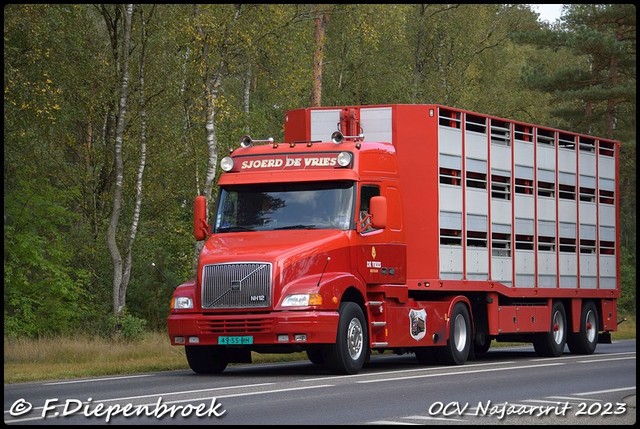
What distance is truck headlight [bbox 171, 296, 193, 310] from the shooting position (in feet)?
69.8

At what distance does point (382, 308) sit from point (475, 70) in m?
42.9

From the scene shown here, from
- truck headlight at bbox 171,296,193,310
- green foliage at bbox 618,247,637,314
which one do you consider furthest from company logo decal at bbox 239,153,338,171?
green foliage at bbox 618,247,637,314

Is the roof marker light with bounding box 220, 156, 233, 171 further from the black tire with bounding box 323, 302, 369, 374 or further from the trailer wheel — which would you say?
the black tire with bounding box 323, 302, 369, 374

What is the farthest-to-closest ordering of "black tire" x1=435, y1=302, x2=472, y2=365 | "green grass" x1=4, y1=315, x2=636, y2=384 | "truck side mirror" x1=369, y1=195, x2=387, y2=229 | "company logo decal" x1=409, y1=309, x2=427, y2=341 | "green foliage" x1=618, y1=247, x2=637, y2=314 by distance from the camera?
"green foliage" x1=618, y1=247, x2=637, y2=314
"black tire" x1=435, y1=302, x2=472, y2=365
"company logo decal" x1=409, y1=309, x2=427, y2=341
"green grass" x1=4, y1=315, x2=636, y2=384
"truck side mirror" x1=369, y1=195, x2=387, y2=229

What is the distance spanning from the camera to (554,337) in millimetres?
28531

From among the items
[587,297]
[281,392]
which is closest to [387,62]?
[587,297]

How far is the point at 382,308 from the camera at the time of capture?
74.1 feet

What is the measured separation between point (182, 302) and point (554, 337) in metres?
10.2

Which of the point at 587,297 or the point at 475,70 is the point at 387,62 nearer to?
the point at 475,70

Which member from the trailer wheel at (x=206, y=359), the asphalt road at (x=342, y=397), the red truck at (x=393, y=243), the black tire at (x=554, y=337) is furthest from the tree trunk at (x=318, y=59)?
the trailer wheel at (x=206, y=359)

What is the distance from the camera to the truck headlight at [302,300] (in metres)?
20.6

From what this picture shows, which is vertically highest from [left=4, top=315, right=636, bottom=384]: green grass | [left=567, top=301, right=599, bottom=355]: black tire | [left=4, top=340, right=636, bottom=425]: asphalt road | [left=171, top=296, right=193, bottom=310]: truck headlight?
[left=171, top=296, right=193, bottom=310]: truck headlight

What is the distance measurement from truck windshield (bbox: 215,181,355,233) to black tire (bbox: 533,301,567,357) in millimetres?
8089

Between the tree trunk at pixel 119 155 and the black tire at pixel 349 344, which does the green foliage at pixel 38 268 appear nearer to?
the tree trunk at pixel 119 155
